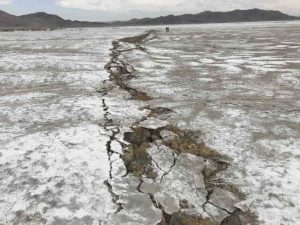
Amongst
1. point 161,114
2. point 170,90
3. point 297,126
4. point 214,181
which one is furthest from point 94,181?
point 170,90

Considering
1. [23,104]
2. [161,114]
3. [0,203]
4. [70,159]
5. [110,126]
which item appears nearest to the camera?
[0,203]

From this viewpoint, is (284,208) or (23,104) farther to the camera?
(23,104)

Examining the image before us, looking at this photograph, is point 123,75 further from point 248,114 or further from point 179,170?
point 179,170

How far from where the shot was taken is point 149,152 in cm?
743

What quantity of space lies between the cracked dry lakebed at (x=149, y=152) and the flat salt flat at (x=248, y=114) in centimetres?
3

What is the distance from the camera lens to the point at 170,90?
489 inches

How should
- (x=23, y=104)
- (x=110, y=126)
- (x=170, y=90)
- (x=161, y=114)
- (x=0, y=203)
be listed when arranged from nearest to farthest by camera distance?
(x=0, y=203) < (x=110, y=126) < (x=161, y=114) < (x=23, y=104) < (x=170, y=90)

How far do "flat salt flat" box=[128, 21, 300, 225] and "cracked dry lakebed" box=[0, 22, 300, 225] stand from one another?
0.09ft

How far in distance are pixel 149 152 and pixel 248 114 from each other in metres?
3.43

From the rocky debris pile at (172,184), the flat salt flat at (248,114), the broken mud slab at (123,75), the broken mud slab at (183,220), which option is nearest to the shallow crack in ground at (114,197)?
the rocky debris pile at (172,184)

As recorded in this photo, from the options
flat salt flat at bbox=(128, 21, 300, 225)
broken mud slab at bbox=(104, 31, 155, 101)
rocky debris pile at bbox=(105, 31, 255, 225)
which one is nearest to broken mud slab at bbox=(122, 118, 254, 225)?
rocky debris pile at bbox=(105, 31, 255, 225)

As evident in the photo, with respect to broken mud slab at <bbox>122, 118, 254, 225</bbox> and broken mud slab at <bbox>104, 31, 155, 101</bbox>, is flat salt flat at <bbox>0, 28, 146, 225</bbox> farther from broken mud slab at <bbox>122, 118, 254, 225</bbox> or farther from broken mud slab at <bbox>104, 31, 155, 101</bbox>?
broken mud slab at <bbox>104, 31, 155, 101</bbox>

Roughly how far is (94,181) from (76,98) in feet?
17.6

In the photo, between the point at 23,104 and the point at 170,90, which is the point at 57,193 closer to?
the point at 23,104
